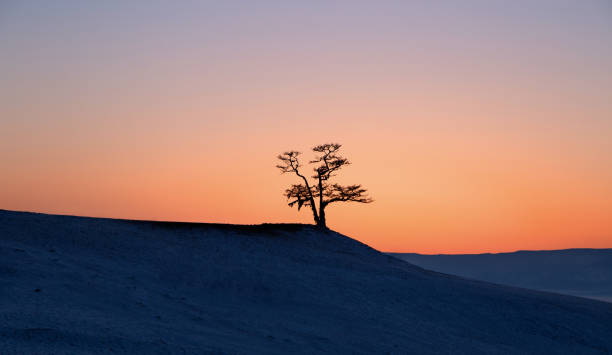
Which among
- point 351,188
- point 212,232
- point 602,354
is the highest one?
point 351,188

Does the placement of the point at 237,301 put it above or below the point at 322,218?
below

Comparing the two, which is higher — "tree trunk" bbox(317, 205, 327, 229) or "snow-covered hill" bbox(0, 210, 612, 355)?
"tree trunk" bbox(317, 205, 327, 229)

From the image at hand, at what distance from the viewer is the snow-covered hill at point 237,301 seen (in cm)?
1759

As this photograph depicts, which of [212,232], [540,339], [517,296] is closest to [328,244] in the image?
[212,232]

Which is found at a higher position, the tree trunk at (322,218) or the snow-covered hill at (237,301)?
the tree trunk at (322,218)

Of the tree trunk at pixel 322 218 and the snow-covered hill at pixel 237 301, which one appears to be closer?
the snow-covered hill at pixel 237 301

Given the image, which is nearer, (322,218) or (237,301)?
(237,301)

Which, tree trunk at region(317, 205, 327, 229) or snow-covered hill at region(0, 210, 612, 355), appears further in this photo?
tree trunk at region(317, 205, 327, 229)

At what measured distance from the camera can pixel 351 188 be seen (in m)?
51.1

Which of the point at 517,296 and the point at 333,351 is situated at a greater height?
the point at 517,296

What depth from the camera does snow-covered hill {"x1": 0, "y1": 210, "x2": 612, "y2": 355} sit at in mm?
17594

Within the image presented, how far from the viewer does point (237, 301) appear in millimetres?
25969

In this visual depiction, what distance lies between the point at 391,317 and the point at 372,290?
168 inches

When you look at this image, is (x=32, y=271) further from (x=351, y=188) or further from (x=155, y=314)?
(x=351, y=188)
